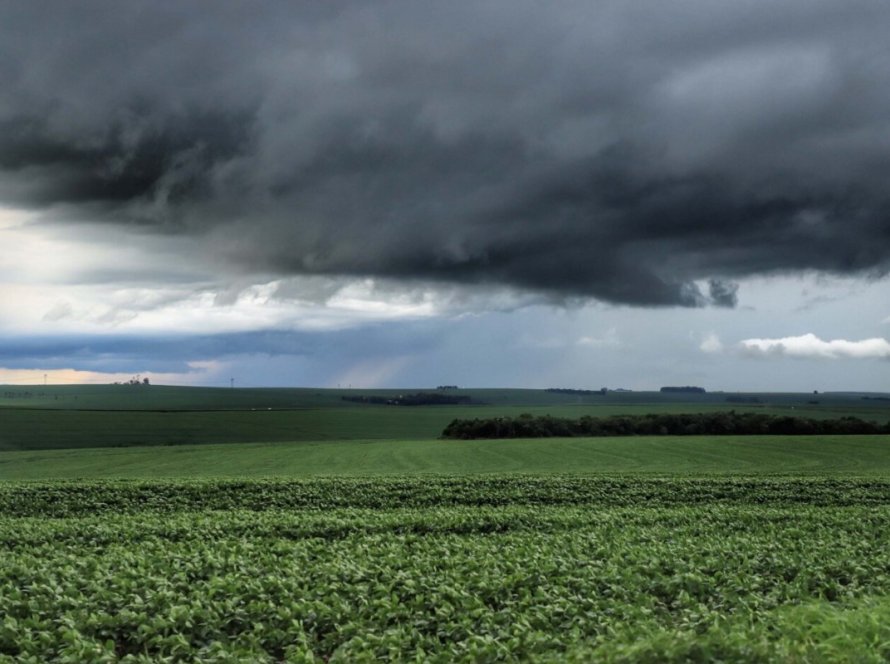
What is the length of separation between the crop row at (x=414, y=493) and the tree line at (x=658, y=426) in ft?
198

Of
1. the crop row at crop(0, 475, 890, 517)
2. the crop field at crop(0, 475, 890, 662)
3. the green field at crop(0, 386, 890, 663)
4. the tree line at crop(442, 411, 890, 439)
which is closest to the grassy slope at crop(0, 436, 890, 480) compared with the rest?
the crop row at crop(0, 475, 890, 517)

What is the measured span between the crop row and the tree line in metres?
60.3

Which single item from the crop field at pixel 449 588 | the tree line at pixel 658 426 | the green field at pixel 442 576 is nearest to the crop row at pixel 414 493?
the green field at pixel 442 576

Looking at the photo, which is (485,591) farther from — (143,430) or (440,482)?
(143,430)

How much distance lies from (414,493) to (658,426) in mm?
73000

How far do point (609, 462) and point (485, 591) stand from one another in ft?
164

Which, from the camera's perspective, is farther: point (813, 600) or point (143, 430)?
point (143, 430)

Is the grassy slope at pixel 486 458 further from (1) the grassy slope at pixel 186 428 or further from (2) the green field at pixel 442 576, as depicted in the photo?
(1) the grassy slope at pixel 186 428

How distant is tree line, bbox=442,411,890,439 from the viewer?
100 metres

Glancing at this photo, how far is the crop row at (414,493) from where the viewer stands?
1353 inches

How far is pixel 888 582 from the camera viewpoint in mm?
16859

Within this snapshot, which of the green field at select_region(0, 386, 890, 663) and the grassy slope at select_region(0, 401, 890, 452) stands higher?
the green field at select_region(0, 386, 890, 663)

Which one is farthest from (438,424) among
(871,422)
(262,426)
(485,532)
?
(485,532)

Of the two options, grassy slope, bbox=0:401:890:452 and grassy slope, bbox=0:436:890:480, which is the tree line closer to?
grassy slope, bbox=0:436:890:480
